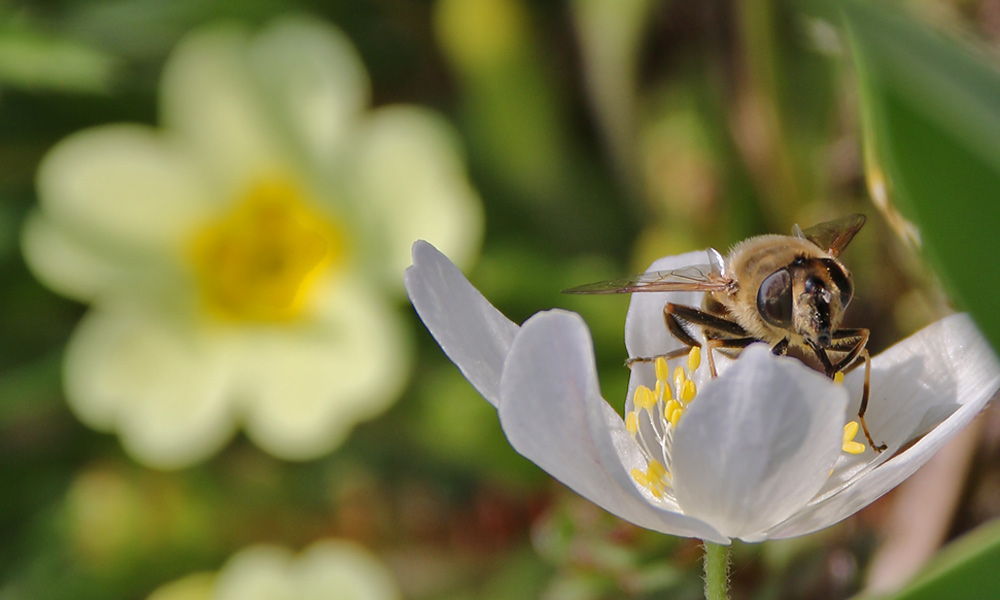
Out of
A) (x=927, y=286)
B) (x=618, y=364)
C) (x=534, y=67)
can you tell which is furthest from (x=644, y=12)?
(x=927, y=286)

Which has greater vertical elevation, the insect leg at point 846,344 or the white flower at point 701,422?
the white flower at point 701,422

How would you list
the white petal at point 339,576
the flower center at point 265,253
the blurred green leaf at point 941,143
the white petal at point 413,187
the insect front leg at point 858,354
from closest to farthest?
the blurred green leaf at point 941,143, the insect front leg at point 858,354, the white petal at point 339,576, the white petal at point 413,187, the flower center at point 265,253

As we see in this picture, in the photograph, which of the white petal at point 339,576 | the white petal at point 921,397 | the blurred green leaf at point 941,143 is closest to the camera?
the blurred green leaf at point 941,143

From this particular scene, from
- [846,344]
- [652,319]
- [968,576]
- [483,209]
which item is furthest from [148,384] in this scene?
[968,576]

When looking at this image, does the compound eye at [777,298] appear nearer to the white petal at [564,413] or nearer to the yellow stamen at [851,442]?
the yellow stamen at [851,442]

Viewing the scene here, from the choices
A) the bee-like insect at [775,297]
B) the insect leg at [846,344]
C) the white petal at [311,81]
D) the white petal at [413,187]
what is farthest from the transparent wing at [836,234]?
the white petal at [311,81]

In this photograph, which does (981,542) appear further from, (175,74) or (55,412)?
(55,412)

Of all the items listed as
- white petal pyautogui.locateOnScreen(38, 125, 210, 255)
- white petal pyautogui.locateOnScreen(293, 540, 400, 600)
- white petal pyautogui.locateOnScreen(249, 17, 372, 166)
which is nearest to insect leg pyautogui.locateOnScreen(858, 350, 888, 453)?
white petal pyautogui.locateOnScreen(293, 540, 400, 600)
